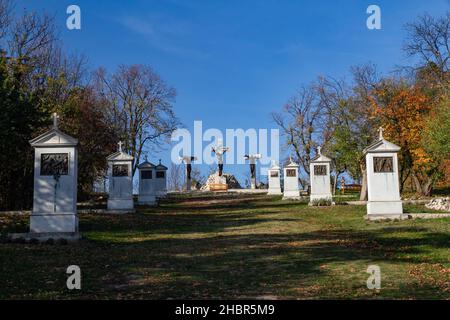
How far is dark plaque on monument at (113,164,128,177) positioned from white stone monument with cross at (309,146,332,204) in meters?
11.1

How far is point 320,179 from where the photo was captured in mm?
28406

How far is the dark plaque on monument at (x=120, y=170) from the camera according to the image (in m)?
24.4

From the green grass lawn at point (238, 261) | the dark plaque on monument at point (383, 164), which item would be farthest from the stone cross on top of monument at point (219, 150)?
the green grass lawn at point (238, 261)

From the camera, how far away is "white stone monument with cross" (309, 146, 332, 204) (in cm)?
2794

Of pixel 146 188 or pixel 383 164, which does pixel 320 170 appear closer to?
pixel 383 164

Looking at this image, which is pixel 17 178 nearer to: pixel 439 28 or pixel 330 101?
pixel 330 101

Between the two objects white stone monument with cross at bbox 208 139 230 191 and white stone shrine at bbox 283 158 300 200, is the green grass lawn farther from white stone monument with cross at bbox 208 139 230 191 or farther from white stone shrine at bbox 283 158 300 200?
white stone monument with cross at bbox 208 139 230 191

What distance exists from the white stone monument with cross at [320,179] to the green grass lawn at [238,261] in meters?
10.4

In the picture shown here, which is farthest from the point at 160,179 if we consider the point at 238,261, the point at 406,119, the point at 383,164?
the point at 238,261

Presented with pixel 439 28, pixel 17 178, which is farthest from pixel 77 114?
Answer: pixel 439 28

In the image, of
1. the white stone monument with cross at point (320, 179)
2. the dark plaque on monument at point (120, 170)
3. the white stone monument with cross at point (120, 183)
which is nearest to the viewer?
the white stone monument with cross at point (120, 183)

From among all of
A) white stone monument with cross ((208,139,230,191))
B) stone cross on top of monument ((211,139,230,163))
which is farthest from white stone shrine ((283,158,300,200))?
stone cross on top of monument ((211,139,230,163))

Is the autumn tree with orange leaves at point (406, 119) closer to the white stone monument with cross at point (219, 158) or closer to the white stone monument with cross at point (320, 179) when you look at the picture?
the white stone monument with cross at point (320, 179)

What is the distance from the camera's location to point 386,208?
18500 millimetres
